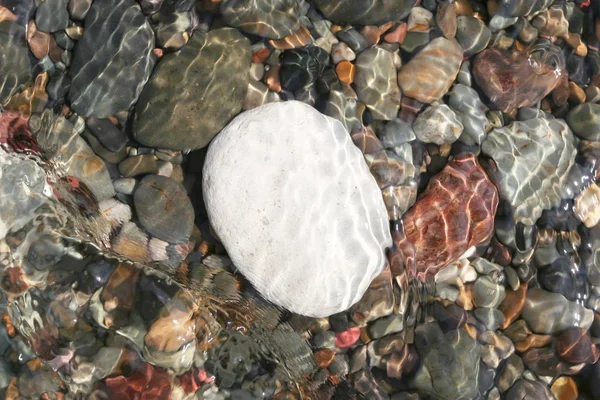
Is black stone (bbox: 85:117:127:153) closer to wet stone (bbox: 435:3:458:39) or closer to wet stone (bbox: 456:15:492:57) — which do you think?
wet stone (bbox: 435:3:458:39)

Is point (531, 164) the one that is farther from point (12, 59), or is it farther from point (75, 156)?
point (12, 59)

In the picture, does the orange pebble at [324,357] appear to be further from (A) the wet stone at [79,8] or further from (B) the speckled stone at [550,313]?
(A) the wet stone at [79,8]

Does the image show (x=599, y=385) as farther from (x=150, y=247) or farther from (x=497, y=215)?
(x=150, y=247)

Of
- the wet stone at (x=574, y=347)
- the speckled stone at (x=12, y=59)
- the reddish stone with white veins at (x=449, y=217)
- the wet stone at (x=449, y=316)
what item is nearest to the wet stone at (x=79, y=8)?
the speckled stone at (x=12, y=59)

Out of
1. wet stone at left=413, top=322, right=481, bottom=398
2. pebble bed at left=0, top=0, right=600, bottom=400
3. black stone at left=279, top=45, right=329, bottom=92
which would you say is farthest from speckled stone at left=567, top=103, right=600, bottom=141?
black stone at left=279, top=45, right=329, bottom=92

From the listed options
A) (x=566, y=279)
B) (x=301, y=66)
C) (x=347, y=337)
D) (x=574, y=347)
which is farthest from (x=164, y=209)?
(x=574, y=347)
